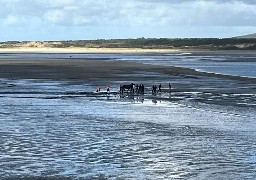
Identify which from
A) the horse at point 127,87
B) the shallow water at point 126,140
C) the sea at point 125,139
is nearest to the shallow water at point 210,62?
the horse at point 127,87

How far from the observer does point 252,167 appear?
17188 millimetres

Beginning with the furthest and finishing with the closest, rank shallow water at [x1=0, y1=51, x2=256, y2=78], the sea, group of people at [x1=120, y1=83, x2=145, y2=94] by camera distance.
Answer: shallow water at [x1=0, y1=51, x2=256, y2=78] < group of people at [x1=120, y1=83, x2=145, y2=94] < the sea

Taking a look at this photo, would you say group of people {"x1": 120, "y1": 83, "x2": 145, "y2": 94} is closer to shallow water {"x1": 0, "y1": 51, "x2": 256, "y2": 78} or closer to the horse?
the horse

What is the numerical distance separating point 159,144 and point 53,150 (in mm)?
3867

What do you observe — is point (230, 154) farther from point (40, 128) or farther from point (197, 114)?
point (197, 114)

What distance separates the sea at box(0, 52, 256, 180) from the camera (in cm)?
1683

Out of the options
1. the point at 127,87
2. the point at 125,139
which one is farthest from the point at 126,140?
the point at 127,87

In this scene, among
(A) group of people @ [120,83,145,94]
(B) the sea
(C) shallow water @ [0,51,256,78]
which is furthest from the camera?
(C) shallow water @ [0,51,256,78]

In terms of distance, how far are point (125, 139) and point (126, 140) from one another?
0.83 feet

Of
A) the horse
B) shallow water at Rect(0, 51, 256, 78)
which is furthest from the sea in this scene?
shallow water at Rect(0, 51, 256, 78)

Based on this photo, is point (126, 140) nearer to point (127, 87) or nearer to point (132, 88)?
point (127, 87)

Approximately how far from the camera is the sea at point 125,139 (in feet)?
55.2

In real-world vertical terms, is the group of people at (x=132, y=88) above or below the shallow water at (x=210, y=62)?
above

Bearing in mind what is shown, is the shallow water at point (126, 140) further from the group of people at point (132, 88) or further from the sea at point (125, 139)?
the group of people at point (132, 88)
